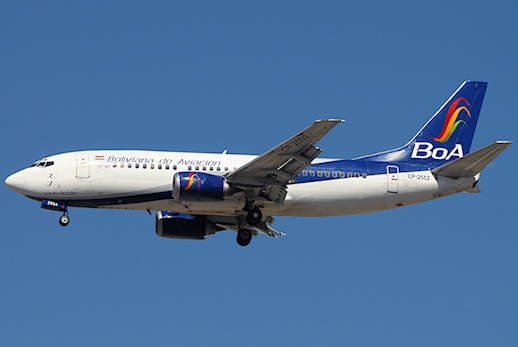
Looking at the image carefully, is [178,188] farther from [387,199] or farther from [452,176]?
[452,176]

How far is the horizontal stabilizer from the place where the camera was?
42.0 meters

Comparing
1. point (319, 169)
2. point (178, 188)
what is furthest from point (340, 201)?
point (178, 188)

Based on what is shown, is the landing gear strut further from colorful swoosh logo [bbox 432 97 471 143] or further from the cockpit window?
colorful swoosh logo [bbox 432 97 471 143]

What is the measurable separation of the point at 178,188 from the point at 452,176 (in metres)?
13.6

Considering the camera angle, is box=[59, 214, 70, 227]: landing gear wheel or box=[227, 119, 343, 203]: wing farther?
box=[59, 214, 70, 227]: landing gear wheel

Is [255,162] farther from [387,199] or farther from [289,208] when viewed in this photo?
[387,199]

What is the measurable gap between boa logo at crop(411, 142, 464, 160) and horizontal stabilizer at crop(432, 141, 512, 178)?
6.08 feet

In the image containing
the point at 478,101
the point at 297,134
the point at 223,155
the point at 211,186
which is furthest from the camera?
the point at 478,101

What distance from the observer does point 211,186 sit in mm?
42219

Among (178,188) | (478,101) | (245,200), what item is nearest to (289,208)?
(245,200)

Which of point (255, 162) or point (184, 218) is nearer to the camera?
point (255, 162)

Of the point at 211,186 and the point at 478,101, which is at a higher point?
the point at 478,101

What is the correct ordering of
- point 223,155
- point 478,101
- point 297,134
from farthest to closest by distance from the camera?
point 478,101, point 223,155, point 297,134

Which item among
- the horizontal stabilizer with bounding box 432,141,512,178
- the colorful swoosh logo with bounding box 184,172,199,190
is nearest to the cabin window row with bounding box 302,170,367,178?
the horizontal stabilizer with bounding box 432,141,512,178
